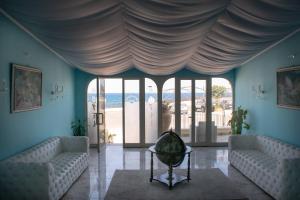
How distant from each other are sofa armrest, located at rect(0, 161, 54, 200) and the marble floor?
84 centimetres

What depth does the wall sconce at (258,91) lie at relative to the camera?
22.1 feet

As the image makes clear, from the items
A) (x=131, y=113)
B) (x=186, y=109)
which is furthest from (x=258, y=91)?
(x=131, y=113)

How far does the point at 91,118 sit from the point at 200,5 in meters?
6.60

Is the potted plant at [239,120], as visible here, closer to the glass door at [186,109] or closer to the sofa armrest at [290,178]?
the glass door at [186,109]

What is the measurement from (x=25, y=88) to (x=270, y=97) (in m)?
5.57

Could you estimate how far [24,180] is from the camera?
3.97 meters

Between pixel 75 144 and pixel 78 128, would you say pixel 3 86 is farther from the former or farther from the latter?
pixel 78 128

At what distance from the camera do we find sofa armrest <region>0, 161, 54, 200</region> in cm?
395

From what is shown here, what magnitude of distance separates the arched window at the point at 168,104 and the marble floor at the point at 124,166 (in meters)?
1.27

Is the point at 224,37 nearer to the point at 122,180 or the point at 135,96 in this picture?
the point at 122,180

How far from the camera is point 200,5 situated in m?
3.38

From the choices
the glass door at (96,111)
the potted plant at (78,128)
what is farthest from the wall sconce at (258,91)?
the potted plant at (78,128)

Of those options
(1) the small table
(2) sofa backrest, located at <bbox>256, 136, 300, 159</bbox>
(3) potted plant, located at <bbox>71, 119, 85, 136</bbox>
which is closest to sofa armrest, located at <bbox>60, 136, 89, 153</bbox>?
(3) potted plant, located at <bbox>71, 119, 85, 136</bbox>

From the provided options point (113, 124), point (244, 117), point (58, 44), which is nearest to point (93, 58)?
point (58, 44)
